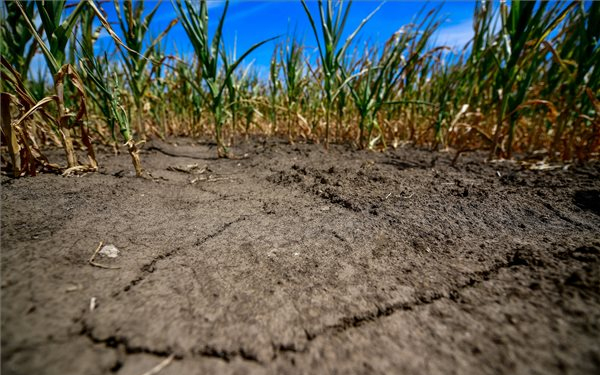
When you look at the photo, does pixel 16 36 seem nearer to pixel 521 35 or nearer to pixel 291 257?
pixel 291 257

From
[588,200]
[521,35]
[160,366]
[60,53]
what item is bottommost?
[160,366]

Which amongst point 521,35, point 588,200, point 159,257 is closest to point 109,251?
point 159,257

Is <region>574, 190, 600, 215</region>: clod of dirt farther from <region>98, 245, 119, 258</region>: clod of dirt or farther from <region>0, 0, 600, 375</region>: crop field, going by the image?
<region>98, 245, 119, 258</region>: clod of dirt

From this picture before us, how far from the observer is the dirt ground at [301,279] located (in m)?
0.38

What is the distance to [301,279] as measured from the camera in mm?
566

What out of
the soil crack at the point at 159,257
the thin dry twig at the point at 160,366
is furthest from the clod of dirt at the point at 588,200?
the thin dry twig at the point at 160,366

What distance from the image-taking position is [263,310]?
1.56ft

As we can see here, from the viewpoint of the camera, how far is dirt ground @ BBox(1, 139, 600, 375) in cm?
38

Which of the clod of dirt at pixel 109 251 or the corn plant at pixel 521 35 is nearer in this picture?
the clod of dirt at pixel 109 251

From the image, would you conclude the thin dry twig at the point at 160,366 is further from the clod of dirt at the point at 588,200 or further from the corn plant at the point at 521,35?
the corn plant at the point at 521,35

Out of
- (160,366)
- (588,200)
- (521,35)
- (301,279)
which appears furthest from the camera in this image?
(521,35)

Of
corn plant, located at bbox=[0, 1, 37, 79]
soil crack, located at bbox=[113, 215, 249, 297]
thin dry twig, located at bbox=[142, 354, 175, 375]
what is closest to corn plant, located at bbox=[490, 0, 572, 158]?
soil crack, located at bbox=[113, 215, 249, 297]

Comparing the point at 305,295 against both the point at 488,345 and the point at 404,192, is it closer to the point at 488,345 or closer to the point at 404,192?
the point at 488,345

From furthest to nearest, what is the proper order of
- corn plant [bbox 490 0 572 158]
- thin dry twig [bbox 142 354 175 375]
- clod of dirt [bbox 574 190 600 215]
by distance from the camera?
corn plant [bbox 490 0 572 158], clod of dirt [bbox 574 190 600 215], thin dry twig [bbox 142 354 175 375]
